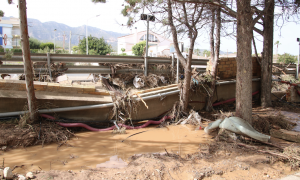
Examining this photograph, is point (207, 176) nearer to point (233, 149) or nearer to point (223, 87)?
point (233, 149)

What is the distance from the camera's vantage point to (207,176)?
3.20 meters

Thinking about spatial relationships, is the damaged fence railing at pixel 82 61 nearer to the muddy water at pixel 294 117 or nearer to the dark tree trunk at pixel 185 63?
the dark tree trunk at pixel 185 63

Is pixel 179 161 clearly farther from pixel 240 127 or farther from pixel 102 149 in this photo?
pixel 240 127

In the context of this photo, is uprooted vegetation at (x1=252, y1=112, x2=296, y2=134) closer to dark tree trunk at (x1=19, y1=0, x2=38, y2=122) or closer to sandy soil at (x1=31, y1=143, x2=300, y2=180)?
sandy soil at (x1=31, y1=143, x2=300, y2=180)

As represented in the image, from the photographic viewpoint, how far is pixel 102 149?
4305mm

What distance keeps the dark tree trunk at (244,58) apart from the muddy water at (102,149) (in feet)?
3.91

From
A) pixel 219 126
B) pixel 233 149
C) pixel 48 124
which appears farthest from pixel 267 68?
pixel 48 124

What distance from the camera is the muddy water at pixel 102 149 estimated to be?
11.5ft

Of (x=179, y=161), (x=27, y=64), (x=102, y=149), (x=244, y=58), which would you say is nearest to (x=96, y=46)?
(x=27, y=64)

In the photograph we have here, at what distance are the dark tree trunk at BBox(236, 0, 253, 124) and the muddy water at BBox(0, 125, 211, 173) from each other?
119cm

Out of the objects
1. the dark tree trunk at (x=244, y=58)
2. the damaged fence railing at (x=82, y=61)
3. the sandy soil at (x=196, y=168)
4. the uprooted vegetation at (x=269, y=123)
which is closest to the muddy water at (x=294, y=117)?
the uprooted vegetation at (x=269, y=123)

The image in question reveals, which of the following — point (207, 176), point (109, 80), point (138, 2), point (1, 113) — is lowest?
point (207, 176)

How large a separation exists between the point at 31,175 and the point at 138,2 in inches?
214

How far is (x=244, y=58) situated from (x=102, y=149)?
13.1 ft
